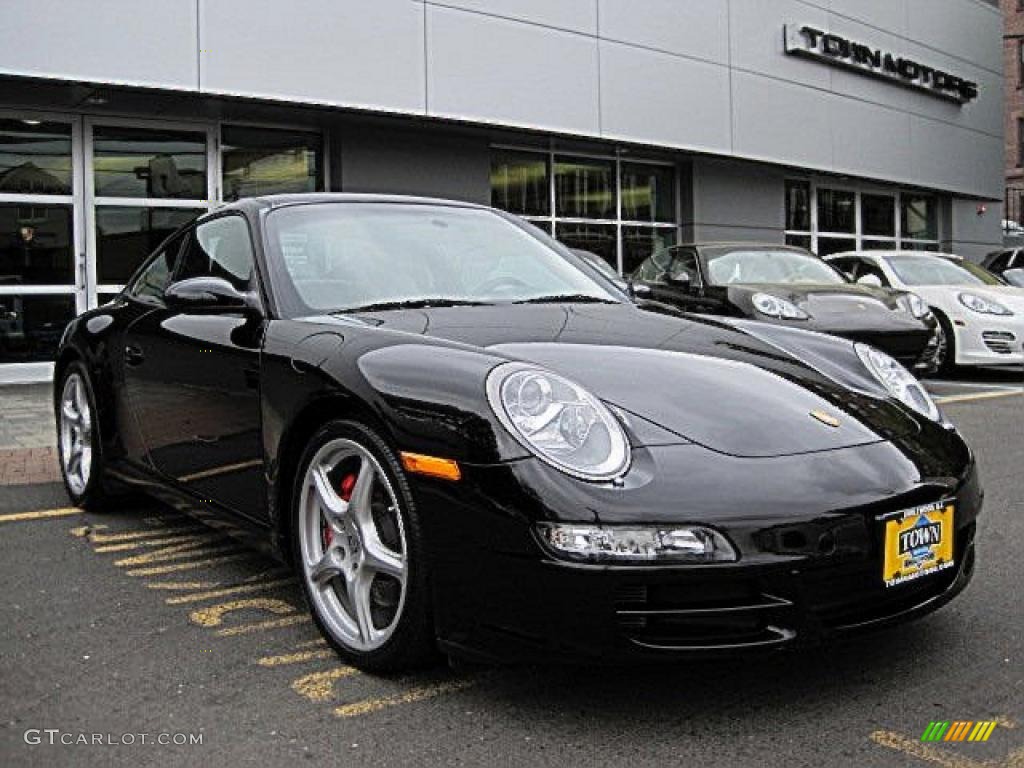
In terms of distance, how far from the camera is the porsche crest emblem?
2.85 metres

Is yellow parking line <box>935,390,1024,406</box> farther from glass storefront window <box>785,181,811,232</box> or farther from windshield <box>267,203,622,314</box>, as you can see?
glass storefront window <box>785,181,811,232</box>

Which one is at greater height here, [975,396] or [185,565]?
[975,396]

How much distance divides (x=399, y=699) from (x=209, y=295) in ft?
4.91

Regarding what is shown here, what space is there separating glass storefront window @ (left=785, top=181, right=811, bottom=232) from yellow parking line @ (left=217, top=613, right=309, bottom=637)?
16.8m

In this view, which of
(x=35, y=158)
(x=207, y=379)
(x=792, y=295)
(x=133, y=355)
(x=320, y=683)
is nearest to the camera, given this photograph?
(x=320, y=683)

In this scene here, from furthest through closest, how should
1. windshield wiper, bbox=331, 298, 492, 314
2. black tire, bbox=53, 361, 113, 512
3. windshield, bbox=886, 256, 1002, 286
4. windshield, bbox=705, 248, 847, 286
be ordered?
windshield, bbox=886, 256, 1002, 286 < windshield, bbox=705, 248, 847, 286 < black tire, bbox=53, 361, 113, 512 < windshield wiper, bbox=331, 298, 492, 314

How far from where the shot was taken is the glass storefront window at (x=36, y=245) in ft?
35.8

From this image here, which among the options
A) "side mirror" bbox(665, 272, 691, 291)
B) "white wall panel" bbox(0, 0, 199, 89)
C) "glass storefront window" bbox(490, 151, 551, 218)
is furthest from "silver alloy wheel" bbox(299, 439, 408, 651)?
"glass storefront window" bbox(490, 151, 551, 218)

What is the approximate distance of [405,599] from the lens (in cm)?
270

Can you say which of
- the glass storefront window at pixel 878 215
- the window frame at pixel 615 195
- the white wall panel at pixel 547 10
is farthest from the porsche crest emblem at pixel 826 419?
the glass storefront window at pixel 878 215

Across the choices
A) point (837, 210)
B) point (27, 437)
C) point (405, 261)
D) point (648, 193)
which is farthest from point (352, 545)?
point (837, 210)

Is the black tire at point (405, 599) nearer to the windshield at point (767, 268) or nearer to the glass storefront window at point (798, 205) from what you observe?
the windshield at point (767, 268)

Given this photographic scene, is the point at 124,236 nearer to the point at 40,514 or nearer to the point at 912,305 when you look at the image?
the point at 40,514

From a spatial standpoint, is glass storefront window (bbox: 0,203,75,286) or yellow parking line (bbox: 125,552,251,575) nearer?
yellow parking line (bbox: 125,552,251,575)
